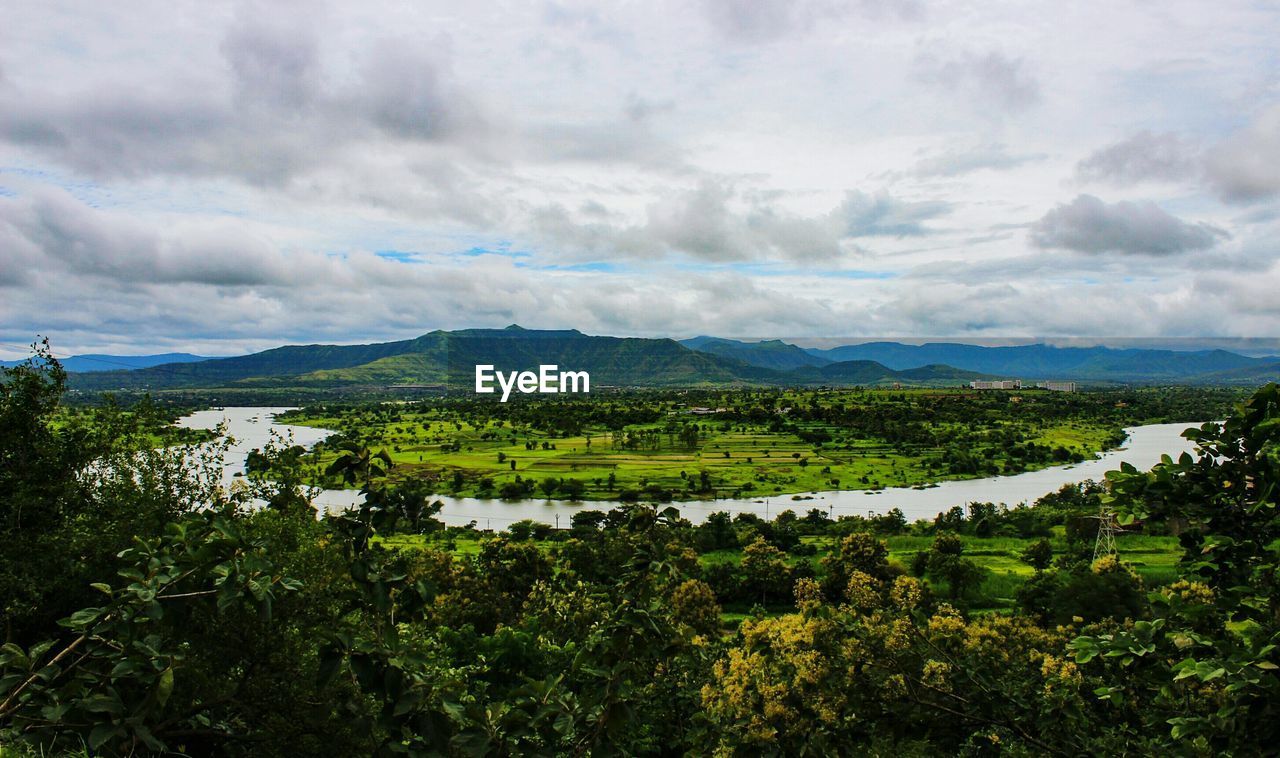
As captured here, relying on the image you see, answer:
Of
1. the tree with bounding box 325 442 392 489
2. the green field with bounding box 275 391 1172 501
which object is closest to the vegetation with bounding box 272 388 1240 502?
the green field with bounding box 275 391 1172 501

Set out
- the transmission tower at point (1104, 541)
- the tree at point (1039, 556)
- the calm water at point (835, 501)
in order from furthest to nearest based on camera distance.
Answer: the calm water at point (835, 501) → the tree at point (1039, 556) → the transmission tower at point (1104, 541)

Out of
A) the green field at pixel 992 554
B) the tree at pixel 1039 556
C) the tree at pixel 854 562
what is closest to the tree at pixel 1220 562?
the tree at pixel 854 562

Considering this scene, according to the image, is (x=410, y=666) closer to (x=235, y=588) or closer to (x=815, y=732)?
(x=235, y=588)

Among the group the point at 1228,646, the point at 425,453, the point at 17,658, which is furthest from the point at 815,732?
the point at 425,453

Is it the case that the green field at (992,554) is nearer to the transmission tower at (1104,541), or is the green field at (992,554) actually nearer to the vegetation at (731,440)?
the transmission tower at (1104,541)

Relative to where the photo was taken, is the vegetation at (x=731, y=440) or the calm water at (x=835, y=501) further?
the vegetation at (x=731, y=440)

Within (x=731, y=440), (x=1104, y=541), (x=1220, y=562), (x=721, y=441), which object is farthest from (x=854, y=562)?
(x=731, y=440)

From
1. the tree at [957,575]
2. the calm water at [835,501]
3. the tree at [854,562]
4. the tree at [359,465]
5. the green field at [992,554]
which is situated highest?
the tree at [359,465]

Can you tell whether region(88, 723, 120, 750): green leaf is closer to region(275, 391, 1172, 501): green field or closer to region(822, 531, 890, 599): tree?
region(822, 531, 890, 599): tree

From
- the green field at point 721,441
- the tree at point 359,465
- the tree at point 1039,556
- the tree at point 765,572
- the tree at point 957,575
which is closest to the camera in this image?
the tree at point 359,465
